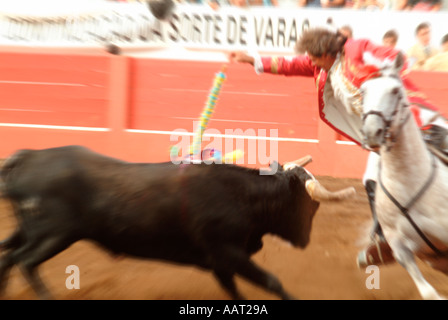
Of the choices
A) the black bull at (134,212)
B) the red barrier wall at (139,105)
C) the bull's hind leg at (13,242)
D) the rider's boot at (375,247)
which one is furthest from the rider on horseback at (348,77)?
the red barrier wall at (139,105)

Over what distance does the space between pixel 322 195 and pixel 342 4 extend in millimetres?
3743

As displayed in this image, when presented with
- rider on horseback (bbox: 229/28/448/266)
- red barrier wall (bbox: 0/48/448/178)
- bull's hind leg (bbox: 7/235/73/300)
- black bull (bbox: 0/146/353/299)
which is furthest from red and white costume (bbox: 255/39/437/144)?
red barrier wall (bbox: 0/48/448/178)

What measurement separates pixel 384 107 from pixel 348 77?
0.40m

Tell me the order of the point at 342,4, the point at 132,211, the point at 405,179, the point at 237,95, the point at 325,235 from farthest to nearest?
the point at 237,95 → the point at 342,4 → the point at 325,235 → the point at 132,211 → the point at 405,179

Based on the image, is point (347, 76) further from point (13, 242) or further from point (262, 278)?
point (13, 242)

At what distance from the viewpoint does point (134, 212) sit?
200cm

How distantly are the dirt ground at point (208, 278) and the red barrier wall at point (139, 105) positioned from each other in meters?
2.27

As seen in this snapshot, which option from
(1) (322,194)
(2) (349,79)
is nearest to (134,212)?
(1) (322,194)

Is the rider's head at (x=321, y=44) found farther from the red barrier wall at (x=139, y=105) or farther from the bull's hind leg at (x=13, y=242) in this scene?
the red barrier wall at (x=139, y=105)

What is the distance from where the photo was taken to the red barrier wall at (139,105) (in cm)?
546

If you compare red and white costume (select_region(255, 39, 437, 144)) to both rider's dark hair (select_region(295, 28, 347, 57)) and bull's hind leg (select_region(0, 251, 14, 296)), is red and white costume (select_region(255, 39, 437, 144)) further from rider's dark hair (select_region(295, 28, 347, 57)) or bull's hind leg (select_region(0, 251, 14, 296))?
bull's hind leg (select_region(0, 251, 14, 296))
